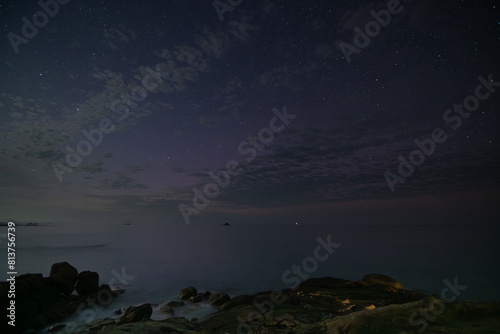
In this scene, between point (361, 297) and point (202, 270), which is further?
point (202, 270)

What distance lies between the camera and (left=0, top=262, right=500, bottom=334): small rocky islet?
8.68 metres

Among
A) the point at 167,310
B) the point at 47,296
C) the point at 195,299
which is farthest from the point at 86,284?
the point at 195,299

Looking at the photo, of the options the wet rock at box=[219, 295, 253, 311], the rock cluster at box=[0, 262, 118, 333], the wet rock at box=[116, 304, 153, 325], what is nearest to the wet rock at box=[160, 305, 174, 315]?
the wet rock at box=[116, 304, 153, 325]

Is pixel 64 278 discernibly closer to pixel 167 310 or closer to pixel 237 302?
pixel 167 310

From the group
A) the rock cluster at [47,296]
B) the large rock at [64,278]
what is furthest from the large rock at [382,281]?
the large rock at [64,278]

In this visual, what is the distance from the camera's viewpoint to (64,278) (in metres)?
20.7

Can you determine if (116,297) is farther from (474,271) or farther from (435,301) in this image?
(474,271)

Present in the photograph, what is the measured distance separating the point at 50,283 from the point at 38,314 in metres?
3.38

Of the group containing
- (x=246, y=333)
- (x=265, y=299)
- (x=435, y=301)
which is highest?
(x=435, y=301)

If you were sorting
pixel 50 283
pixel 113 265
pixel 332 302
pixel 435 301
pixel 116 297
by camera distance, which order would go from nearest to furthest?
pixel 435 301
pixel 332 302
pixel 50 283
pixel 116 297
pixel 113 265

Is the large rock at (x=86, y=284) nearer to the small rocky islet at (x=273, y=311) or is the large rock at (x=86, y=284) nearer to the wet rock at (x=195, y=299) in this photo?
the small rocky islet at (x=273, y=311)

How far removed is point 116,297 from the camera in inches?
971

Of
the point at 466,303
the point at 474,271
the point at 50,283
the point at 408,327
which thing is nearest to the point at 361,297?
the point at 466,303

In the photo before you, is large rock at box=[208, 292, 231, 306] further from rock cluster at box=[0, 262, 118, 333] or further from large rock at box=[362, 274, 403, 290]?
large rock at box=[362, 274, 403, 290]
